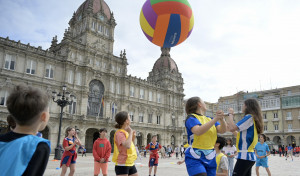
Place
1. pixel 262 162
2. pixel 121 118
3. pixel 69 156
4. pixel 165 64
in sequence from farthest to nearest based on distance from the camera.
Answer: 1. pixel 165 64
2. pixel 262 162
3. pixel 69 156
4. pixel 121 118

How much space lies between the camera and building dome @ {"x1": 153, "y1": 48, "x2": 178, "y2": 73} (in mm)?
47800

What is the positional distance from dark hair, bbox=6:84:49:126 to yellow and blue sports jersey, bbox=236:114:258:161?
11.6ft

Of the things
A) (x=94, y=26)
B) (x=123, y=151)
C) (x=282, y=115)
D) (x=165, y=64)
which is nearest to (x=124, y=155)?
(x=123, y=151)

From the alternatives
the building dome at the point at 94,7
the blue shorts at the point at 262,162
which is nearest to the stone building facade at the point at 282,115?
the building dome at the point at 94,7

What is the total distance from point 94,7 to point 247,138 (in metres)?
36.1

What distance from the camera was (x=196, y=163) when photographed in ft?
10.6

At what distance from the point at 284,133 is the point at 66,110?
44.2 meters

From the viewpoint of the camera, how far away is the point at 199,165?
3215 millimetres

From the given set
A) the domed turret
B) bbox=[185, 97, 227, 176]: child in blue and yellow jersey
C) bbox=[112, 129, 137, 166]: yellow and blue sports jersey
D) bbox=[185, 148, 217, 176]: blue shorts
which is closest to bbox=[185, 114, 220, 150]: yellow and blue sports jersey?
bbox=[185, 97, 227, 176]: child in blue and yellow jersey

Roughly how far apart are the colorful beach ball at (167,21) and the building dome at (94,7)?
97.5 ft

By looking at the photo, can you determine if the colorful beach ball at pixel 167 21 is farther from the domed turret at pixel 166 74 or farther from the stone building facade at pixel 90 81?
the domed turret at pixel 166 74

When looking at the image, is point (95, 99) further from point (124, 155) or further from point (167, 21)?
point (124, 155)

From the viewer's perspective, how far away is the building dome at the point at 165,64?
4780cm

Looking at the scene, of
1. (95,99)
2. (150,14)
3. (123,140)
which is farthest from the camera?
(95,99)
